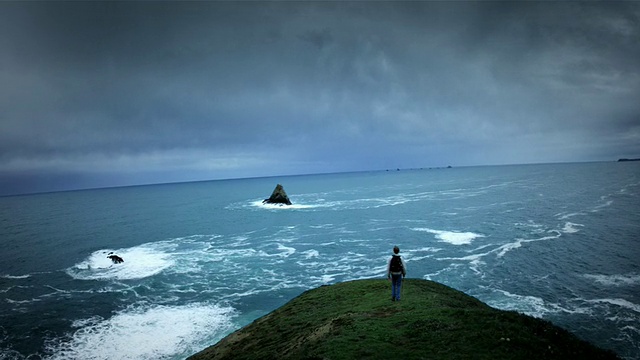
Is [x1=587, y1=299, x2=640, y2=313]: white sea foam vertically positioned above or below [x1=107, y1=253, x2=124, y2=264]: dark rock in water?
below

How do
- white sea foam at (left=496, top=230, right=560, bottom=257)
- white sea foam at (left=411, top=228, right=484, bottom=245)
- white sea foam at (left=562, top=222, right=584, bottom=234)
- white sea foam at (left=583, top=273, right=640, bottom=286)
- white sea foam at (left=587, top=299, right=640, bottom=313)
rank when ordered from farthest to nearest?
white sea foam at (left=562, top=222, right=584, bottom=234) → white sea foam at (left=411, top=228, right=484, bottom=245) → white sea foam at (left=496, top=230, right=560, bottom=257) → white sea foam at (left=583, top=273, right=640, bottom=286) → white sea foam at (left=587, top=299, right=640, bottom=313)

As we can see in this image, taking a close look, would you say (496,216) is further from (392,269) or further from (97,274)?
(97,274)

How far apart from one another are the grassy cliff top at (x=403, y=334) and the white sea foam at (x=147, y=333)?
7598 mm

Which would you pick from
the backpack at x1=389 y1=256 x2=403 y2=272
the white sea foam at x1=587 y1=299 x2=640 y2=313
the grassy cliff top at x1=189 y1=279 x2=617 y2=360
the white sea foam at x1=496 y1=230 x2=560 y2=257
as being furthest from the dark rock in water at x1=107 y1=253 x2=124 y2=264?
the white sea foam at x1=587 y1=299 x2=640 y2=313

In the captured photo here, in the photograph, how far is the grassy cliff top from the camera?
1455cm

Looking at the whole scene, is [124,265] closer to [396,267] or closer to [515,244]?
[396,267]

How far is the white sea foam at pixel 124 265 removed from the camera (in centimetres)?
5031

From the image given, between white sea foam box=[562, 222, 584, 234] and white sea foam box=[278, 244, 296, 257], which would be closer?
white sea foam box=[278, 244, 296, 257]

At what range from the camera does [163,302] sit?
Result: 39.6 m

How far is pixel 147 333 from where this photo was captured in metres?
32.4

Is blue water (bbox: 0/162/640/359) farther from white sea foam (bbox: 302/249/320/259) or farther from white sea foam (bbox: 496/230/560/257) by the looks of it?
white sea foam (bbox: 302/249/320/259)

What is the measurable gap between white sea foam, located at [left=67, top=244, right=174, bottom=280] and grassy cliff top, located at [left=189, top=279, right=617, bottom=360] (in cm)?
3392

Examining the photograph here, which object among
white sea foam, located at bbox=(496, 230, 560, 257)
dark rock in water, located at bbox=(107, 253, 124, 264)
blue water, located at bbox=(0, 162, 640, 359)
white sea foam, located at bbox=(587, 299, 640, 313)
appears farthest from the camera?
dark rock in water, located at bbox=(107, 253, 124, 264)

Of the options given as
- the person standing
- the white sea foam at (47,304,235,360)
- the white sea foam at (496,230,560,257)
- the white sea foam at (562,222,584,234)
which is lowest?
the white sea foam at (47,304,235,360)
